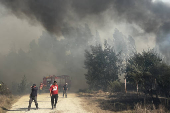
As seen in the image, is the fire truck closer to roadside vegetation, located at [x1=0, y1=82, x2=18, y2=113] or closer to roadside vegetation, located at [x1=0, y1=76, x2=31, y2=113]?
roadside vegetation, located at [x1=0, y1=76, x2=31, y2=113]

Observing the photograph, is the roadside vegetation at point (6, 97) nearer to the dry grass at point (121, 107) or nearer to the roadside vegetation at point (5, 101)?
the roadside vegetation at point (5, 101)

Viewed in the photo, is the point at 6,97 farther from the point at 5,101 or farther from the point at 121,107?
the point at 121,107

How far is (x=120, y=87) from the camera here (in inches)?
763

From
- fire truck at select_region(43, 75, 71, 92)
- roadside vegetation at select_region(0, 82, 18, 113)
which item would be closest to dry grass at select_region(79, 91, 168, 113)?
roadside vegetation at select_region(0, 82, 18, 113)

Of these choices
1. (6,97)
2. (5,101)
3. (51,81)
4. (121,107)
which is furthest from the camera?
(51,81)

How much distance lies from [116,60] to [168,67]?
1235 centimetres

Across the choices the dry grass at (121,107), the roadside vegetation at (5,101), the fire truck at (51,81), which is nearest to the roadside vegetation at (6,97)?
the roadside vegetation at (5,101)

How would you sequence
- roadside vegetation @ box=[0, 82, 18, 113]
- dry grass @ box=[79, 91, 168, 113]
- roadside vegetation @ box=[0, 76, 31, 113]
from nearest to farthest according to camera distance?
dry grass @ box=[79, 91, 168, 113] < roadside vegetation @ box=[0, 82, 18, 113] < roadside vegetation @ box=[0, 76, 31, 113]

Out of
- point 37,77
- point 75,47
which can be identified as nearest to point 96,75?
point 37,77

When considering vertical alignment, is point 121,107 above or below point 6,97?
above

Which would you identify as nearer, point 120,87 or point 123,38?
point 120,87

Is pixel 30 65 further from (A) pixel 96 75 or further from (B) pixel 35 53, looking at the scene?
(A) pixel 96 75

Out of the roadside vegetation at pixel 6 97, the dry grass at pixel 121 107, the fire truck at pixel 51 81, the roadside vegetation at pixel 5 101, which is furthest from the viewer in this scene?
the fire truck at pixel 51 81

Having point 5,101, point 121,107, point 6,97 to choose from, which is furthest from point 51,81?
point 121,107
